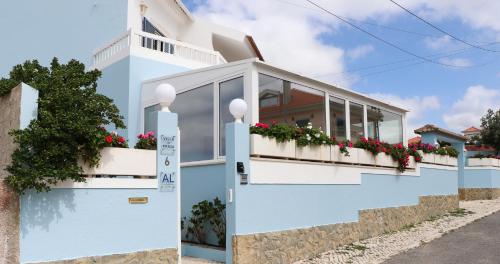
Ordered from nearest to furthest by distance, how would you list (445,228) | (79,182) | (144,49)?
(79,182)
(144,49)
(445,228)

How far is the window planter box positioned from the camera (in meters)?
10.7

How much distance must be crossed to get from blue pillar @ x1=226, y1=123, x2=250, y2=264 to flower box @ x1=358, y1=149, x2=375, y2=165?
4.28 meters

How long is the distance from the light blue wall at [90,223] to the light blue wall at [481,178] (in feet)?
62.5

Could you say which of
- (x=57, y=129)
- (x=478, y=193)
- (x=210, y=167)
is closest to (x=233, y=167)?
(x=210, y=167)

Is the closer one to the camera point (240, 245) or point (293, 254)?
point (240, 245)

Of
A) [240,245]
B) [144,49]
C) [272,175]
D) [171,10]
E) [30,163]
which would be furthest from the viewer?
[171,10]

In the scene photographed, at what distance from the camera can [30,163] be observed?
19.2 ft

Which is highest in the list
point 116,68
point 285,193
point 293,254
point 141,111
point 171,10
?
point 171,10

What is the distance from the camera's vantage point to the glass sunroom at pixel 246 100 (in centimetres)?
961

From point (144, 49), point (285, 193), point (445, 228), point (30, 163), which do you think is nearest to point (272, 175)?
point (285, 193)

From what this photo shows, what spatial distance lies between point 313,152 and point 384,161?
3.64 metres

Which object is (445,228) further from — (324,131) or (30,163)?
(30,163)

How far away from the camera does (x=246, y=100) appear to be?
9422 mm

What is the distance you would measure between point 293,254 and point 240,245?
1.56 metres
